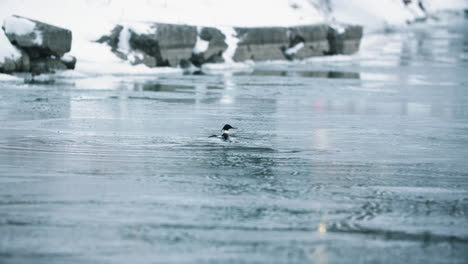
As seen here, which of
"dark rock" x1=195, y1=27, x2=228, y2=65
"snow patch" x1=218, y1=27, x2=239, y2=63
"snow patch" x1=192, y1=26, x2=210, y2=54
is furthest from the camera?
"snow patch" x1=218, y1=27, x2=239, y2=63

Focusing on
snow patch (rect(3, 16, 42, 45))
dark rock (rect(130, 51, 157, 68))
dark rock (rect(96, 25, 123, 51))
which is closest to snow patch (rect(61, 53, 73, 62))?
snow patch (rect(3, 16, 42, 45))

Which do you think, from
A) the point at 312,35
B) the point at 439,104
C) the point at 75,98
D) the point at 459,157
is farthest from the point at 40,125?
the point at 312,35

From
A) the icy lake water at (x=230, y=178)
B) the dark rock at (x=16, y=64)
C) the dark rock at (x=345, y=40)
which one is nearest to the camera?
the icy lake water at (x=230, y=178)

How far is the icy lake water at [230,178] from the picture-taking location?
300 inches

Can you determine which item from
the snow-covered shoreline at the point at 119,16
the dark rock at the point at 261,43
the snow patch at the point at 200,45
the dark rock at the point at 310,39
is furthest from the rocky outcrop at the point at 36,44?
the dark rock at the point at 310,39

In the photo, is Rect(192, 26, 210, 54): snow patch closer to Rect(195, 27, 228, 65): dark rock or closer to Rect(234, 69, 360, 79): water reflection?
Rect(195, 27, 228, 65): dark rock

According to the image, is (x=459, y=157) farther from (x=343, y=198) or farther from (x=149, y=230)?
(x=149, y=230)

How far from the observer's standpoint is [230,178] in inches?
422

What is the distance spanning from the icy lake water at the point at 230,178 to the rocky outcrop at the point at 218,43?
9039 millimetres

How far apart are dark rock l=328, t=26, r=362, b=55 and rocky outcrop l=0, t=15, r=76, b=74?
1984cm

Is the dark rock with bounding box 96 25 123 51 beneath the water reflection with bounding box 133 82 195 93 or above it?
above

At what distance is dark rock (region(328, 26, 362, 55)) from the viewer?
1729 inches

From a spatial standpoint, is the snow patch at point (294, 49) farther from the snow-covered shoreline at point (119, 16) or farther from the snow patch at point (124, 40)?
the snow patch at point (124, 40)

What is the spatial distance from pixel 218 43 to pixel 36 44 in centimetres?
1070
